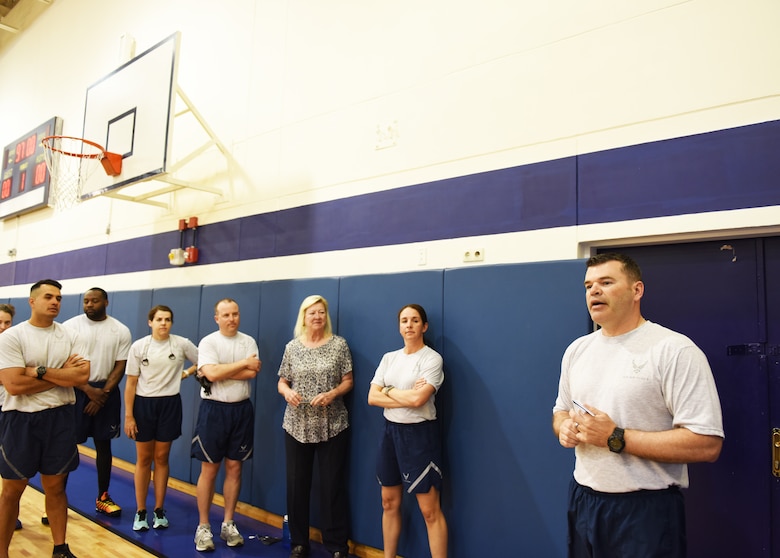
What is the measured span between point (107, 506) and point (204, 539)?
1.08 meters

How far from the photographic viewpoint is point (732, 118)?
7.90ft

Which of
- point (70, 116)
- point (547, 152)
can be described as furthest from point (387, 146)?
point (70, 116)

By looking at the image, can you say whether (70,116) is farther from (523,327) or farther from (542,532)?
(542,532)

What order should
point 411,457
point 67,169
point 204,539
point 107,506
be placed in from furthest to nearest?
point 67,169 < point 107,506 < point 204,539 < point 411,457

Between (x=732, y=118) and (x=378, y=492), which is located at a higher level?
(x=732, y=118)

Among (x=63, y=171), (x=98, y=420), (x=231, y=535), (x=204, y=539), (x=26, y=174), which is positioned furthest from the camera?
(x=26, y=174)

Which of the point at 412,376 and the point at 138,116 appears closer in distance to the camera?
the point at 412,376

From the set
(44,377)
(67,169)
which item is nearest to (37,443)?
(44,377)

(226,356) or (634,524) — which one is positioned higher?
(226,356)

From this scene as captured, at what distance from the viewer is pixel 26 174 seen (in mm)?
7707

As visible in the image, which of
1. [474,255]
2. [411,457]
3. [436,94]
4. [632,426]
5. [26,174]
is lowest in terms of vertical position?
[411,457]

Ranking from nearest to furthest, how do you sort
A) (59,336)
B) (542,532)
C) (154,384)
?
(542,532), (59,336), (154,384)

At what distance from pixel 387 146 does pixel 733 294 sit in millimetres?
2283

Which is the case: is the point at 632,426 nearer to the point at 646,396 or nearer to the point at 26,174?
the point at 646,396
